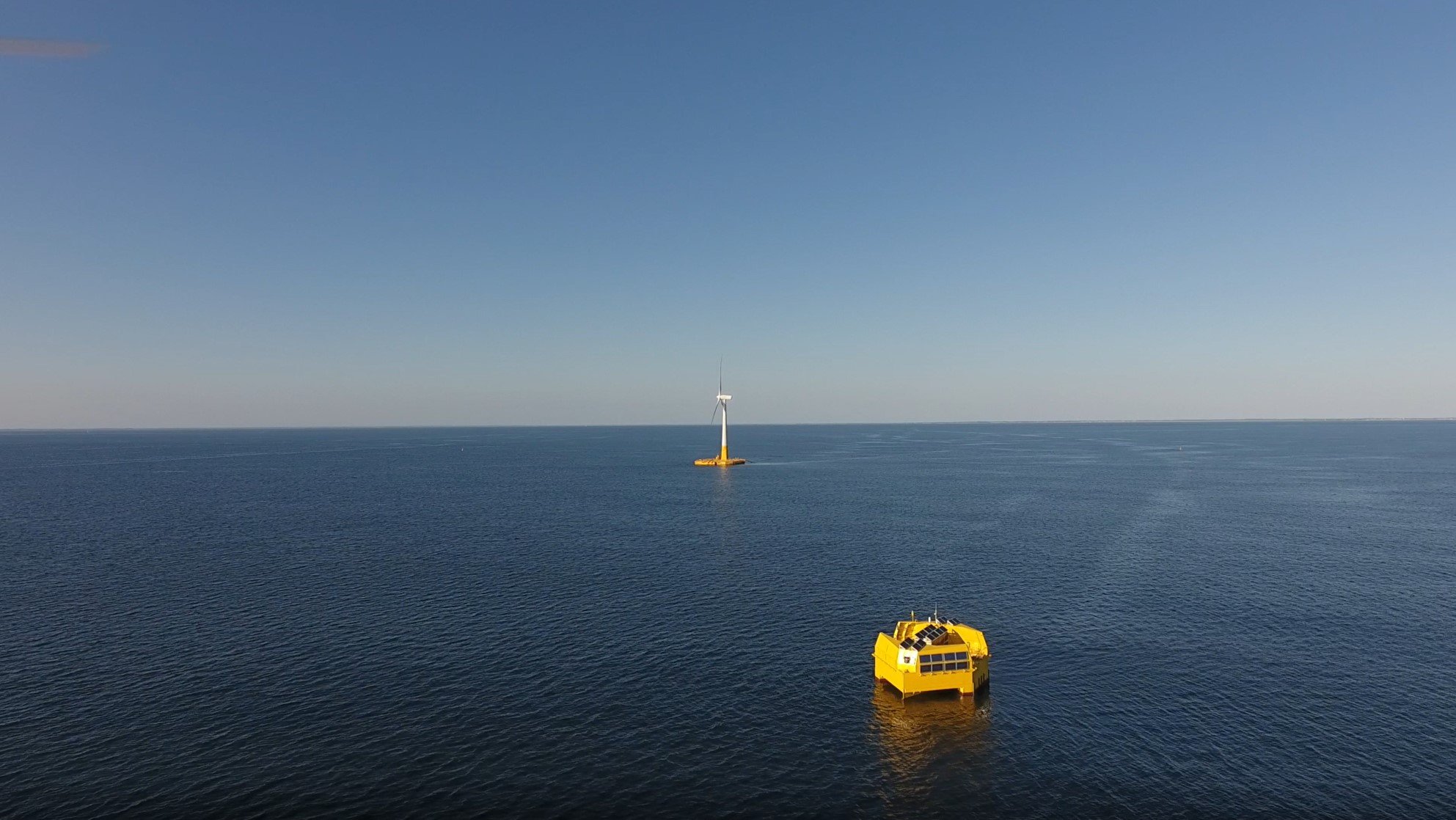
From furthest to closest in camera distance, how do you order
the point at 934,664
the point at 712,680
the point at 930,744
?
the point at 712,680 < the point at 934,664 < the point at 930,744

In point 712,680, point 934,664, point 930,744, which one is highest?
point 934,664

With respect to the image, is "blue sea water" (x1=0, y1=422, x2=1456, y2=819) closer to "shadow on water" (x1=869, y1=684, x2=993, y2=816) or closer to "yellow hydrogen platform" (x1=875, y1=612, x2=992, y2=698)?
"shadow on water" (x1=869, y1=684, x2=993, y2=816)

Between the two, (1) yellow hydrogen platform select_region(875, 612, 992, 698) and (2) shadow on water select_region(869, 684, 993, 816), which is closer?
(2) shadow on water select_region(869, 684, 993, 816)

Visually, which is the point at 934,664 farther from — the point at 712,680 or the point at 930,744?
the point at 712,680

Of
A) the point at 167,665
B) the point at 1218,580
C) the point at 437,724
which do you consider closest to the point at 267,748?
the point at 437,724

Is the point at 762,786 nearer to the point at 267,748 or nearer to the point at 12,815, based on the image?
the point at 267,748

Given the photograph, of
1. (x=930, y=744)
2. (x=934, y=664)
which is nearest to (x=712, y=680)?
(x=934, y=664)

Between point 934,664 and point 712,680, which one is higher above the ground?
point 934,664

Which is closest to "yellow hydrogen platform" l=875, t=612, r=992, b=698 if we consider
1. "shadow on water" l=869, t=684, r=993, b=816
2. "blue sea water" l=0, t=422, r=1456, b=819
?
"shadow on water" l=869, t=684, r=993, b=816
